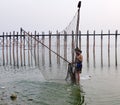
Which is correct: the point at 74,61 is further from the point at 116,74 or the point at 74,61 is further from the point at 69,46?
the point at 116,74

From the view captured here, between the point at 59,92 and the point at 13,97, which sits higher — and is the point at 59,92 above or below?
below

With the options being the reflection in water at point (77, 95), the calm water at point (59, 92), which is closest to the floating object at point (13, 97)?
the calm water at point (59, 92)

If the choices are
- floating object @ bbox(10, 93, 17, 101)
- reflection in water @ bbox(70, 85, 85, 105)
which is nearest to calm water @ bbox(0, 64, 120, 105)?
reflection in water @ bbox(70, 85, 85, 105)

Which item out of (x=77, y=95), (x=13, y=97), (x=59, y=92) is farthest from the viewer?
(x=59, y=92)

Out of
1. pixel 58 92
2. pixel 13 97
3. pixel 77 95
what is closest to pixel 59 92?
pixel 58 92

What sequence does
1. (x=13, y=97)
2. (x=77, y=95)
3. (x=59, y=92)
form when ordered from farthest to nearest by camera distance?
(x=59, y=92) < (x=77, y=95) < (x=13, y=97)

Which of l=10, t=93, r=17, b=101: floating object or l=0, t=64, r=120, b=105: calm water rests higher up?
l=10, t=93, r=17, b=101: floating object

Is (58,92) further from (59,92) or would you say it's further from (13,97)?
A: (13,97)

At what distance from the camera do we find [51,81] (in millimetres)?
20875

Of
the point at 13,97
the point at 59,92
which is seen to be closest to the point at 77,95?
the point at 59,92

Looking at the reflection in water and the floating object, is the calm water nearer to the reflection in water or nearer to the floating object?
the reflection in water

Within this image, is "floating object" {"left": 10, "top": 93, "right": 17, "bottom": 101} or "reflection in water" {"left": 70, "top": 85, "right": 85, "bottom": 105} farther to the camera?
"floating object" {"left": 10, "top": 93, "right": 17, "bottom": 101}

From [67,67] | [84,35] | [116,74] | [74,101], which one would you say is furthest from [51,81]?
[84,35]

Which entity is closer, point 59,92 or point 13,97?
point 13,97
